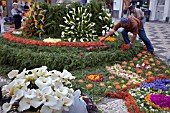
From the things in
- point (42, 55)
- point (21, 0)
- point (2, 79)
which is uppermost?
point (21, 0)

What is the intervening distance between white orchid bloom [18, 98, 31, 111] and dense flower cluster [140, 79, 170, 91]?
2609 millimetres

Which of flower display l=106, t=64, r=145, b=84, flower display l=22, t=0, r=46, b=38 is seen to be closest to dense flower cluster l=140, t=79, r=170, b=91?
flower display l=106, t=64, r=145, b=84

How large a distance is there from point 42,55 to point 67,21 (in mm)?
2077

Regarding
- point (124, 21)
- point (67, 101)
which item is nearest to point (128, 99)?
point (67, 101)

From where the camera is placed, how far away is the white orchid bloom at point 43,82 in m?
1.61

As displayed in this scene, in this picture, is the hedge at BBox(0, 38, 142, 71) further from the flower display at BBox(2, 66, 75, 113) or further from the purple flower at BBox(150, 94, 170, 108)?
the flower display at BBox(2, 66, 75, 113)

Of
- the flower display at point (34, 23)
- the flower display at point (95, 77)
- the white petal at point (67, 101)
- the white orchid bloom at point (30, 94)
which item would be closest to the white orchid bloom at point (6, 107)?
the white orchid bloom at point (30, 94)

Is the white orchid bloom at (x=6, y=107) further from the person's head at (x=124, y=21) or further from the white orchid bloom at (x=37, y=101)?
the person's head at (x=124, y=21)

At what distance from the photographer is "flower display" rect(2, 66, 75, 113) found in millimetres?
1533

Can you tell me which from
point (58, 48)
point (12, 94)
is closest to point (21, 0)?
point (58, 48)

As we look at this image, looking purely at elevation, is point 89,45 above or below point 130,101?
above

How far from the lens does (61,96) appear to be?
1.60 meters

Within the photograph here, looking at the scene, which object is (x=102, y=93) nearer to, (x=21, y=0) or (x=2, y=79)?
(x=2, y=79)

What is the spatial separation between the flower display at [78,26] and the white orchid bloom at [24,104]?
4380 millimetres
